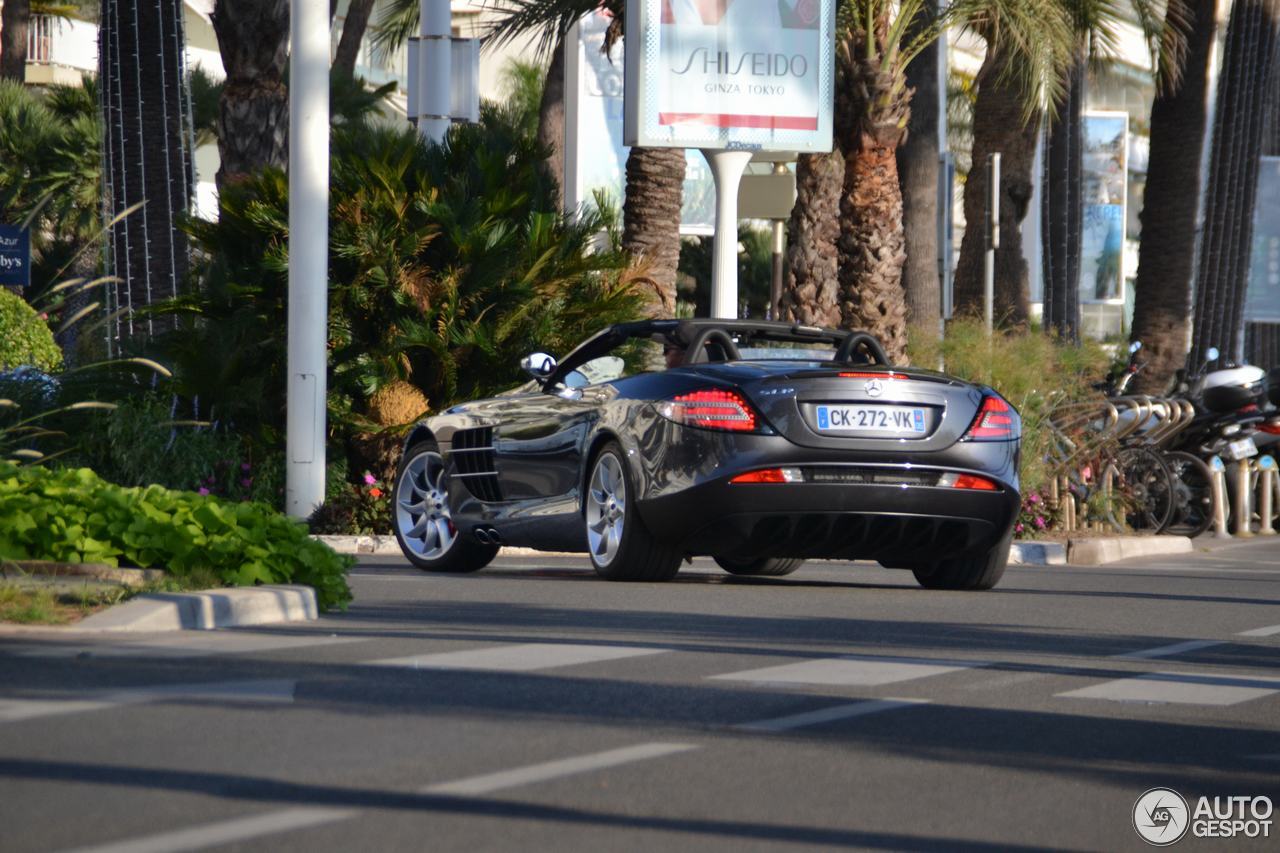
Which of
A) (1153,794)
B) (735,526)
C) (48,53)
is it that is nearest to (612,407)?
(735,526)

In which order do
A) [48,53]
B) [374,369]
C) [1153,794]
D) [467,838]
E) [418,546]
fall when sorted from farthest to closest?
1. [48,53]
2. [374,369]
3. [418,546]
4. [1153,794]
5. [467,838]

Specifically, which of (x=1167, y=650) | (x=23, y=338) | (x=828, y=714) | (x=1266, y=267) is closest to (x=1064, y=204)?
(x=1266, y=267)

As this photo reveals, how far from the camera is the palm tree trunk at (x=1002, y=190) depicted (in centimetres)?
3325

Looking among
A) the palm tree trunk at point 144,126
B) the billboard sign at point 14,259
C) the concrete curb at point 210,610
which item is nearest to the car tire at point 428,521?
the concrete curb at point 210,610

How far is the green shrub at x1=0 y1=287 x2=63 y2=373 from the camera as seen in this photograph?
62.1ft

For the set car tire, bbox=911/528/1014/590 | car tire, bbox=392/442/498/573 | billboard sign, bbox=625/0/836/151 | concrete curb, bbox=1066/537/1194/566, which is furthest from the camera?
billboard sign, bbox=625/0/836/151

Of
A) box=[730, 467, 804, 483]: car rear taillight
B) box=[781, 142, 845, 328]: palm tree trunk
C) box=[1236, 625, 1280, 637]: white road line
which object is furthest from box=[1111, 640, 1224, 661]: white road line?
box=[781, 142, 845, 328]: palm tree trunk

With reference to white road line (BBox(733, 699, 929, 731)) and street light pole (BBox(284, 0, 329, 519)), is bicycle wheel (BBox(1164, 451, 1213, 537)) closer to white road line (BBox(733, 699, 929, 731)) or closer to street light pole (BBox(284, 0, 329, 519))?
street light pole (BBox(284, 0, 329, 519))

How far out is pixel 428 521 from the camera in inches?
507

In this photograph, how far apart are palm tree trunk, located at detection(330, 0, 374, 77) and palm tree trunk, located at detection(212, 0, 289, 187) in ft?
79.3

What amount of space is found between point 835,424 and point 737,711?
4.31m

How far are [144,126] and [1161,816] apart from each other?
1795 centimetres

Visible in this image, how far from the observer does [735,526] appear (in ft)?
35.1

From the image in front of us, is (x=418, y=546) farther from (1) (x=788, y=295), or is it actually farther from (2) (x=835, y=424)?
(1) (x=788, y=295)
